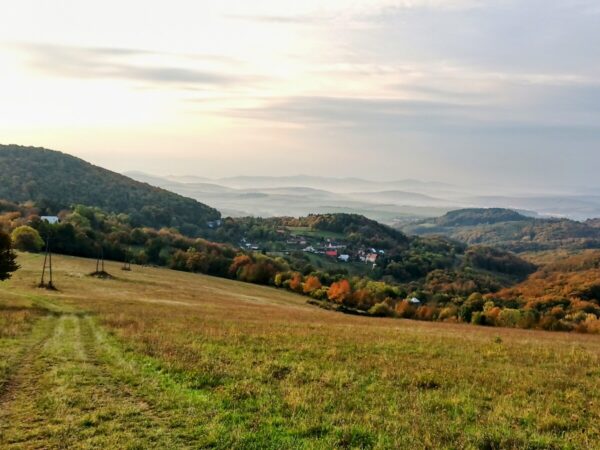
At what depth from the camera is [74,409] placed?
33.4ft

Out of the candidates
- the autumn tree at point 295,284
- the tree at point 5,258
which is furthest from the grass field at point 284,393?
the autumn tree at point 295,284

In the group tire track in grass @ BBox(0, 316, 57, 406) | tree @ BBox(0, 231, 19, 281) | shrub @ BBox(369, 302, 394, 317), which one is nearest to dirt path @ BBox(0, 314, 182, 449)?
tire track in grass @ BBox(0, 316, 57, 406)

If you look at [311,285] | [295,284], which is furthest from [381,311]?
[295,284]

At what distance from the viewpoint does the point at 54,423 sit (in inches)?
369

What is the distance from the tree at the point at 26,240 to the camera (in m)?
89.6

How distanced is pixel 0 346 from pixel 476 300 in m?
98.7

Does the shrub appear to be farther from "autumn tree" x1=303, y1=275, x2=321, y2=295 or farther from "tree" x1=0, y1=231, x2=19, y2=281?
"tree" x1=0, y1=231, x2=19, y2=281

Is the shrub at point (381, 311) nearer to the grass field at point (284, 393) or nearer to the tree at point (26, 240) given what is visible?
the tree at point (26, 240)

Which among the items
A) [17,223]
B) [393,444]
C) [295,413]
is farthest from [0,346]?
[17,223]

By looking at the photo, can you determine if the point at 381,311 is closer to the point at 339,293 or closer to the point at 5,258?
the point at 339,293

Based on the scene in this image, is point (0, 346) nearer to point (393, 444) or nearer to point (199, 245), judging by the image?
point (393, 444)

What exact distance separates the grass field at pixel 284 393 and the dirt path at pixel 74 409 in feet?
0.12

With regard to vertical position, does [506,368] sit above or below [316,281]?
above

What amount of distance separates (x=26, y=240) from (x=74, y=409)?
92667 millimetres
